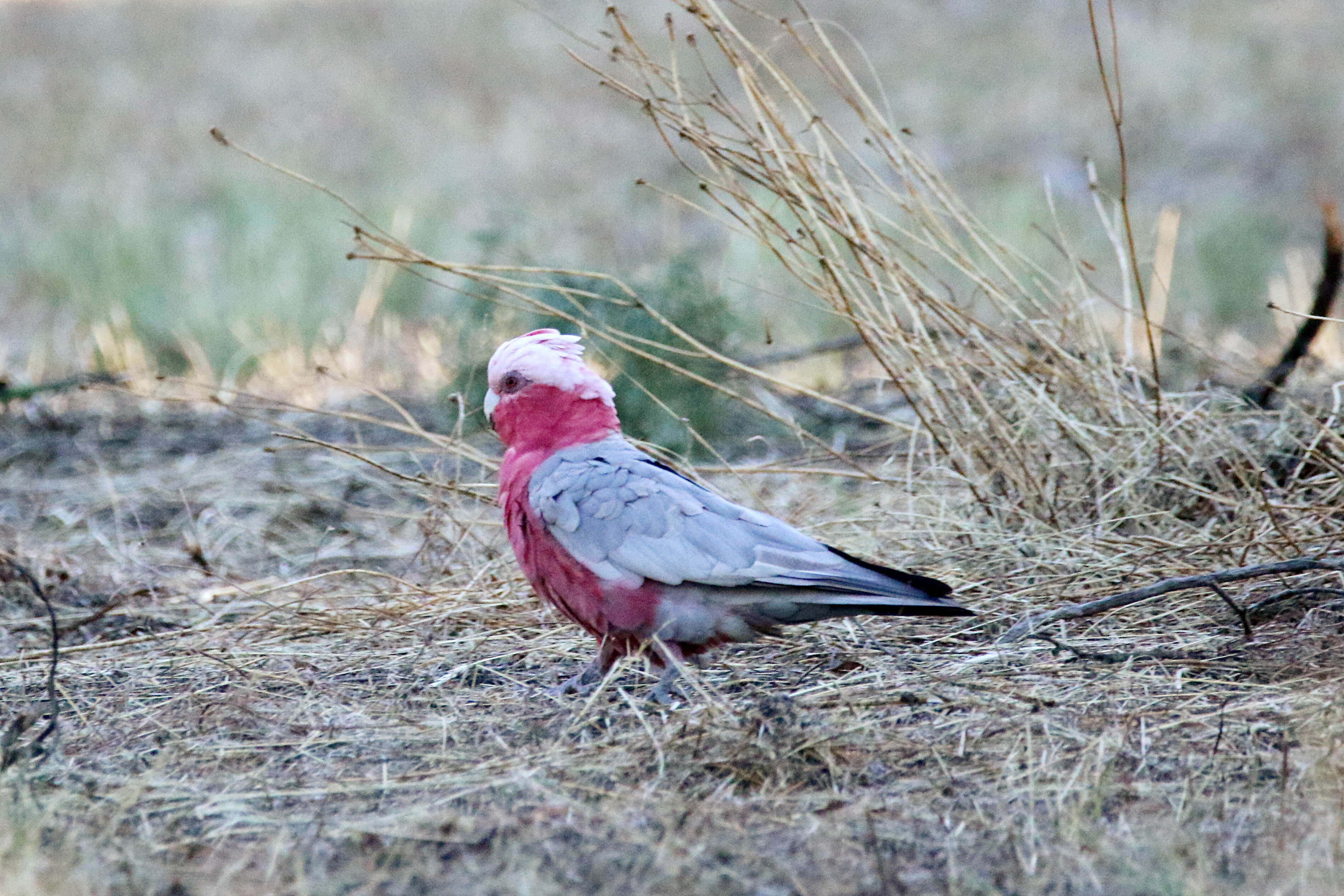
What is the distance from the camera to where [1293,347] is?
384cm

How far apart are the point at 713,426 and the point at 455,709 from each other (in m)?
2.48

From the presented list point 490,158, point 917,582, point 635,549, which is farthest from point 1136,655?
point 490,158

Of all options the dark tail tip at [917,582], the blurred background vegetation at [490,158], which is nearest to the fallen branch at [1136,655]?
the dark tail tip at [917,582]

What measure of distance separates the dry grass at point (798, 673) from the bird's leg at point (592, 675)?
6 centimetres

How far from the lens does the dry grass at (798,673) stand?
1.83 meters

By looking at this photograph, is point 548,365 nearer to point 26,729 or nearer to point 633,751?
point 633,751

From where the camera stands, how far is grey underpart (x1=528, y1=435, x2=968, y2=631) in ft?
7.59

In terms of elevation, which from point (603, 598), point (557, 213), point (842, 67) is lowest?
point (557, 213)

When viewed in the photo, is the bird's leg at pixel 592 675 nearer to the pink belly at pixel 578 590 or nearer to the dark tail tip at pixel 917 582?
the pink belly at pixel 578 590

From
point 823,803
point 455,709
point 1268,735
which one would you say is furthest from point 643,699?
point 1268,735

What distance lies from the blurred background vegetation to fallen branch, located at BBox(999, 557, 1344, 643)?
7.04ft

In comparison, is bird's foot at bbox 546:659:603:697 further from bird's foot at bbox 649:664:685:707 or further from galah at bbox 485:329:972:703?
bird's foot at bbox 649:664:685:707

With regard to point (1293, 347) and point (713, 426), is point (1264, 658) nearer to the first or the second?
point (1293, 347)

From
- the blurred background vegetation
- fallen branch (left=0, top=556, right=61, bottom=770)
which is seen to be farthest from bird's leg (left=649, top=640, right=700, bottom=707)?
the blurred background vegetation
